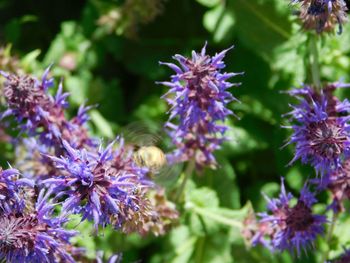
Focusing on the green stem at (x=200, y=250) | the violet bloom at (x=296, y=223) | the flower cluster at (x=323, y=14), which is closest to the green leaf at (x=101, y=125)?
the green stem at (x=200, y=250)

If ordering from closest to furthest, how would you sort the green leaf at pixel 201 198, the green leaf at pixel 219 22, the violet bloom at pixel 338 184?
the violet bloom at pixel 338 184 → the green leaf at pixel 201 198 → the green leaf at pixel 219 22

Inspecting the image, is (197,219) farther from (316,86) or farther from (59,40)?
(59,40)

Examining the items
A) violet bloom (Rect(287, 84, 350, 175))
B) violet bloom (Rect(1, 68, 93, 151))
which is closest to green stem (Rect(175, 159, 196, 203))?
violet bloom (Rect(1, 68, 93, 151))

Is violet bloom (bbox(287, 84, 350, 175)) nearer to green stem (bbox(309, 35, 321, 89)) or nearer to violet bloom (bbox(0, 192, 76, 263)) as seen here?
green stem (bbox(309, 35, 321, 89))

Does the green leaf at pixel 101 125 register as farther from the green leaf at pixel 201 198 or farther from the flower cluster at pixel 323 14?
the flower cluster at pixel 323 14

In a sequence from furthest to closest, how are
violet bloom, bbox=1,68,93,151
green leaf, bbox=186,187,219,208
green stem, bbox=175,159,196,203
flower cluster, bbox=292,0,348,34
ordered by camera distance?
green leaf, bbox=186,187,219,208 → green stem, bbox=175,159,196,203 → violet bloom, bbox=1,68,93,151 → flower cluster, bbox=292,0,348,34

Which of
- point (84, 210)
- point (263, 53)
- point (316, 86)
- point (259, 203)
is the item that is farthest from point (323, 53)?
point (84, 210)
